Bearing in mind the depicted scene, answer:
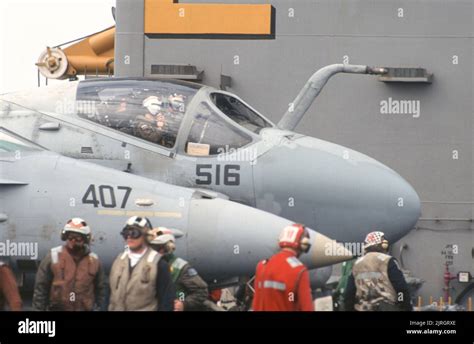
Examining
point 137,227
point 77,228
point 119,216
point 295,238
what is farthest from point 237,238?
point 77,228

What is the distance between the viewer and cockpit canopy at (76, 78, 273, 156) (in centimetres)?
635

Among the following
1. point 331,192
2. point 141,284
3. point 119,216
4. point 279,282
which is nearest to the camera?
point 279,282

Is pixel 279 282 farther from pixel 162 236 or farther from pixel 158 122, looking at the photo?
Result: pixel 158 122

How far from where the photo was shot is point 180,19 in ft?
26.0

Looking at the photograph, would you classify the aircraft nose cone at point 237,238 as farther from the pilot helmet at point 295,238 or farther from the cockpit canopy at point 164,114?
the cockpit canopy at point 164,114

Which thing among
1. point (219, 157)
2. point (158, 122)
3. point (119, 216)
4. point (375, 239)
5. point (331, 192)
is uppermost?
point (158, 122)

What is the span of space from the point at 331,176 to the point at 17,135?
192 cm

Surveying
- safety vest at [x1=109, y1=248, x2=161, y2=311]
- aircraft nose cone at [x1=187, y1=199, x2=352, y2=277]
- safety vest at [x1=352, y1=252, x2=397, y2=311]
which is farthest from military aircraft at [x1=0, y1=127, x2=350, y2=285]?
safety vest at [x1=352, y1=252, x2=397, y2=311]

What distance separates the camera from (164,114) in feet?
20.9

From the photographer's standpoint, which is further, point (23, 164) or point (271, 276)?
point (23, 164)

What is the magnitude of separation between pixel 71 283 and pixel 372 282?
1781 millimetres

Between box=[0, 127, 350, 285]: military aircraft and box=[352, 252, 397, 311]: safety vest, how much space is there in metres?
0.32

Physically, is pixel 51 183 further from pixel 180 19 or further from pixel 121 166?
pixel 180 19
